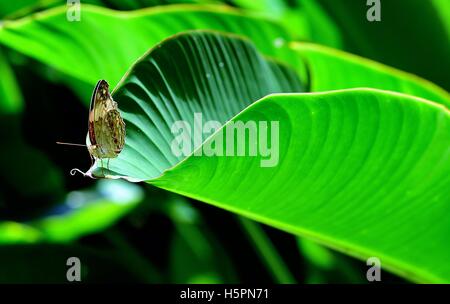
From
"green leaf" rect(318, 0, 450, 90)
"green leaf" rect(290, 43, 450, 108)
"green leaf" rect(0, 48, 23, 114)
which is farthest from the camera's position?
"green leaf" rect(0, 48, 23, 114)

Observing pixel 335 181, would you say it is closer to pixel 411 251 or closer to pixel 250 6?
pixel 411 251

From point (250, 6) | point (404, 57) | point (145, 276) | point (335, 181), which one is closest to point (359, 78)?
point (335, 181)

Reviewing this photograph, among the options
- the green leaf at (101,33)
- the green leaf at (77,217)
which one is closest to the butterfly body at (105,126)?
the green leaf at (101,33)

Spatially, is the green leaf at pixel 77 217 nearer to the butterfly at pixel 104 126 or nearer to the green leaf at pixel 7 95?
the green leaf at pixel 7 95

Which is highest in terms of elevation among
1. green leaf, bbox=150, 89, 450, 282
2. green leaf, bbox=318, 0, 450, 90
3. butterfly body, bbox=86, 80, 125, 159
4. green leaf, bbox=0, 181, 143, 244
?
green leaf, bbox=318, 0, 450, 90

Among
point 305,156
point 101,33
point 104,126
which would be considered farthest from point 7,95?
point 305,156

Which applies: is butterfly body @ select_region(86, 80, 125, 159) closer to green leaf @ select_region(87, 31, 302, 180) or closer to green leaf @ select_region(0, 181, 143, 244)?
green leaf @ select_region(87, 31, 302, 180)

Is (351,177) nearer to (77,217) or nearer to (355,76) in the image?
(355,76)

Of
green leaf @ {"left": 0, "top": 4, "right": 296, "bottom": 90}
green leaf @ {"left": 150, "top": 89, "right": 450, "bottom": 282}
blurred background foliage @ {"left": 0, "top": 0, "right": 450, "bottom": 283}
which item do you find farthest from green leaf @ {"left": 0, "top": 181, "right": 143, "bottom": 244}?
green leaf @ {"left": 150, "top": 89, "right": 450, "bottom": 282}
